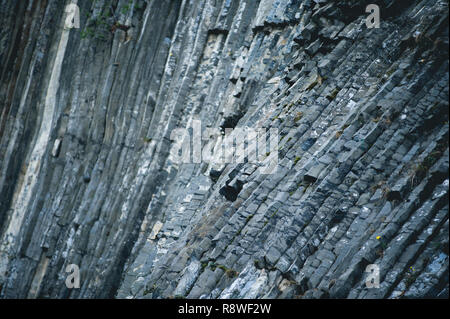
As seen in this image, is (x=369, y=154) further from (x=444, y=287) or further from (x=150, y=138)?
(x=150, y=138)

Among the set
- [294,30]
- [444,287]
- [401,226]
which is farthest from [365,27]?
[444,287]

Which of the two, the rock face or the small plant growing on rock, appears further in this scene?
the small plant growing on rock

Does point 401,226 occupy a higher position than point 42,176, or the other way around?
point 401,226

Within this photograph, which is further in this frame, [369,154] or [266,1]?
[266,1]

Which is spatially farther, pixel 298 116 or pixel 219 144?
pixel 219 144

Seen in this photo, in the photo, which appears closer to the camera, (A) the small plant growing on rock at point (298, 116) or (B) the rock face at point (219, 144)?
(B) the rock face at point (219, 144)

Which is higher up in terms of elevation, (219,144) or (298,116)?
(298,116)
